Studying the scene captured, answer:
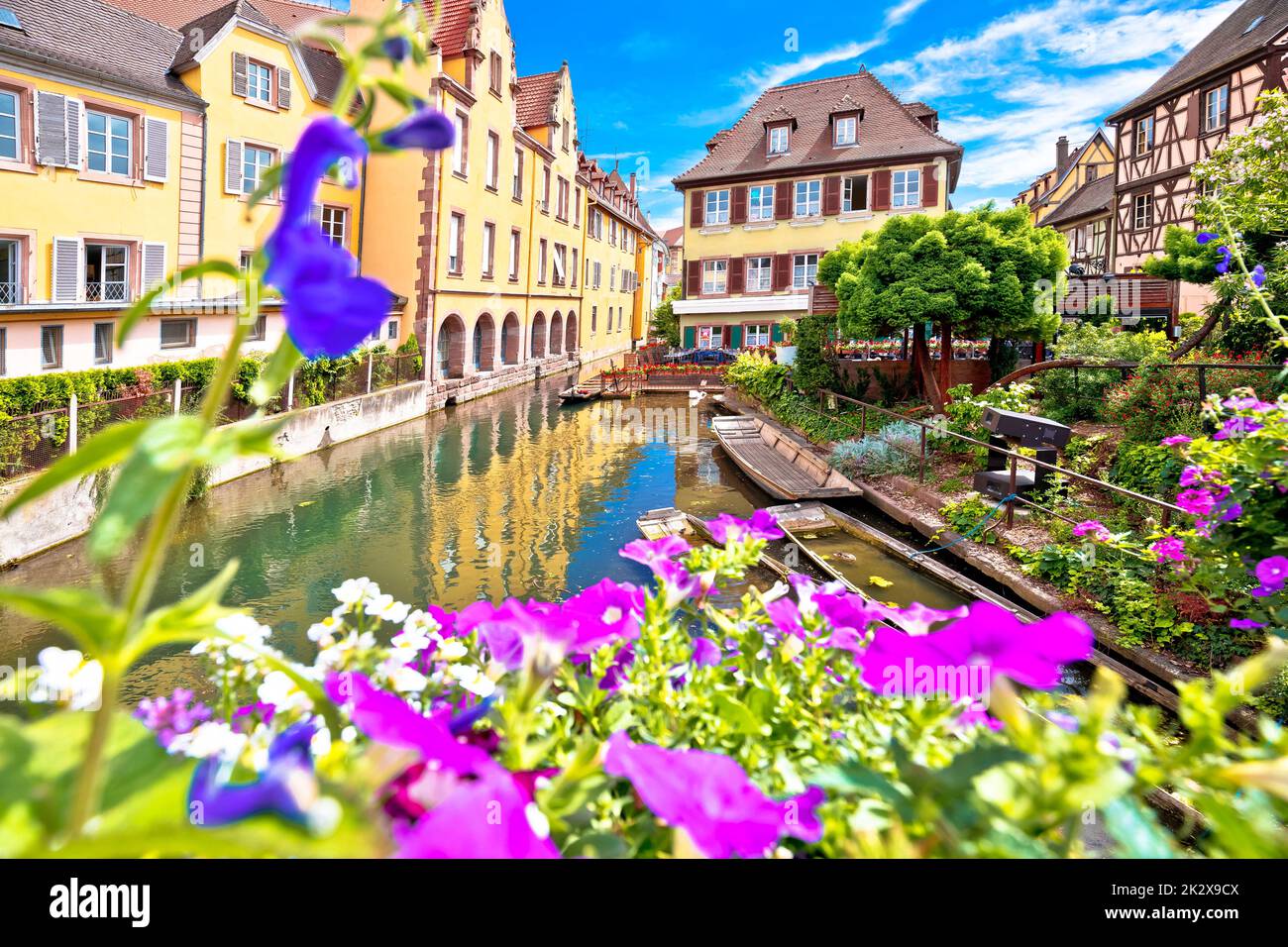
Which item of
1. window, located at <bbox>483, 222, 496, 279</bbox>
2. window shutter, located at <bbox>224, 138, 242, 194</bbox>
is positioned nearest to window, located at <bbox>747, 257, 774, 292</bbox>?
window, located at <bbox>483, 222, 496, 279</bbox>

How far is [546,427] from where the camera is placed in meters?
23.1

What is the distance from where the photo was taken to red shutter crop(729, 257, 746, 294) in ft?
117

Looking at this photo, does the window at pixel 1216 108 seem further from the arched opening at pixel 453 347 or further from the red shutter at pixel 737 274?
the arched opening at pixel 453 347

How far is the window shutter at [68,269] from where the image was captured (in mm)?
16078

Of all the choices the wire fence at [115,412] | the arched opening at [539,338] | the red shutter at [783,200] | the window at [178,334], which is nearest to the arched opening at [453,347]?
the wire fence at [115,412]

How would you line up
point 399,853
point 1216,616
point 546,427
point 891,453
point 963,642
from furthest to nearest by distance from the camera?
1. point 546,427
2. point 891,453
3. point 1216,616
4. point 963,642
5. point 399,853

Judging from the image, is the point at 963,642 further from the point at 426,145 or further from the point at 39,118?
the point at 39,118

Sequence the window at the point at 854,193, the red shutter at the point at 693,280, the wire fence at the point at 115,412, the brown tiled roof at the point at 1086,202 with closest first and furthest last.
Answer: the wire fence at the point at 115,412, the window at the point at 854,193, the brown tiled roof at the point at 1086,202, the red shutter at the point at 693,280

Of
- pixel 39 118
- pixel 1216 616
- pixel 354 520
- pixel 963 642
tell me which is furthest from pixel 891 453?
pixel 39 118

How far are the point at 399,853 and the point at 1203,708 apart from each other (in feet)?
2.48

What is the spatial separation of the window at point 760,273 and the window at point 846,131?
18.1 ft

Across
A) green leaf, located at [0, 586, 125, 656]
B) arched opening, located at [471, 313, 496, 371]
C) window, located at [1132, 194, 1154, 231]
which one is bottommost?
green leaf, located at [0, 586, 125, 656]

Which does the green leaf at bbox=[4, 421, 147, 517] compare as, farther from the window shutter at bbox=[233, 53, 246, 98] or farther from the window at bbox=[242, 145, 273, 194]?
the window shutter at bbox=[233, 53, 246, 98]

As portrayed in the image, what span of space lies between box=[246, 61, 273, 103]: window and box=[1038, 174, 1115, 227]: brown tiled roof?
94.9ft
